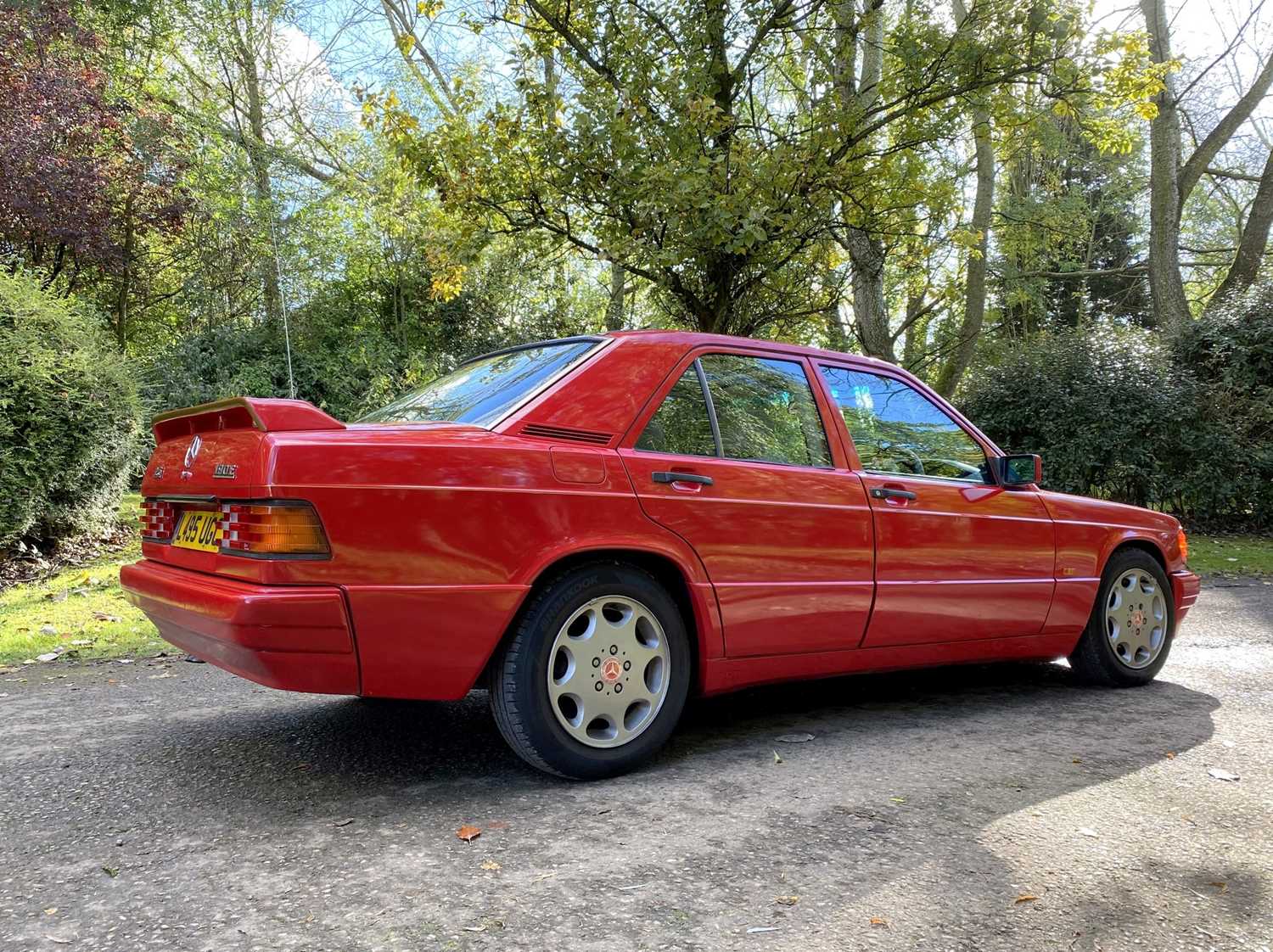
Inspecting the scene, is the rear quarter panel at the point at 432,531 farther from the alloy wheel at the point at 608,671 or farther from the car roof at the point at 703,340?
the car roof at the point at 703,340

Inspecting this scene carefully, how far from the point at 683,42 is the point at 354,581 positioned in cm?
777

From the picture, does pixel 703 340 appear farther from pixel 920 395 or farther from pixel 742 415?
pixel 920 395

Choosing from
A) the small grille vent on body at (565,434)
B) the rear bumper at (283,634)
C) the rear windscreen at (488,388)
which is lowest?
the rear bumper at (283,634)

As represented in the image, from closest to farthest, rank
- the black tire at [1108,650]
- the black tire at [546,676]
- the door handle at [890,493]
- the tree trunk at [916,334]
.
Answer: the black tire at [546,676] < the door handle at [890,493] < the black tire at [1108,650] < the tree trunk at [916,334]

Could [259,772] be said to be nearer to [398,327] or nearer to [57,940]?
[57,940]

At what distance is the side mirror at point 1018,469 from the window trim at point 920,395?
3cm

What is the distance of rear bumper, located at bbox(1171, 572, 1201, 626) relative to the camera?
4.88m

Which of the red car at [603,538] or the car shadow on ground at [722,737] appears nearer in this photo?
the red car at [603,538]

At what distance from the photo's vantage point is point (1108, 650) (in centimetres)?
457

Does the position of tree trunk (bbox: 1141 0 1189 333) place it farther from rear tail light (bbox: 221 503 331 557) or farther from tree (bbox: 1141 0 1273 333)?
rear tail light (bbox: 221 503 331 557)

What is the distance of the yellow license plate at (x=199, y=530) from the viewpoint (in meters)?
2.90

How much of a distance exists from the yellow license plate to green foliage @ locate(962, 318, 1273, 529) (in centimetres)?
1117

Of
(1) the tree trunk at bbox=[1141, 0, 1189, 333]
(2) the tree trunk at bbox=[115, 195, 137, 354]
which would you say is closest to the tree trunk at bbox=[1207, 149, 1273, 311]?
(1) the tree trunk at bbox=[1141, 0, 1189, 333]

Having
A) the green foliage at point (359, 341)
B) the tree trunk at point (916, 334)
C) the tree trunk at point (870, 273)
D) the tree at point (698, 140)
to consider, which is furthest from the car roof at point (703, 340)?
the tree trunk at point (916, 334)
